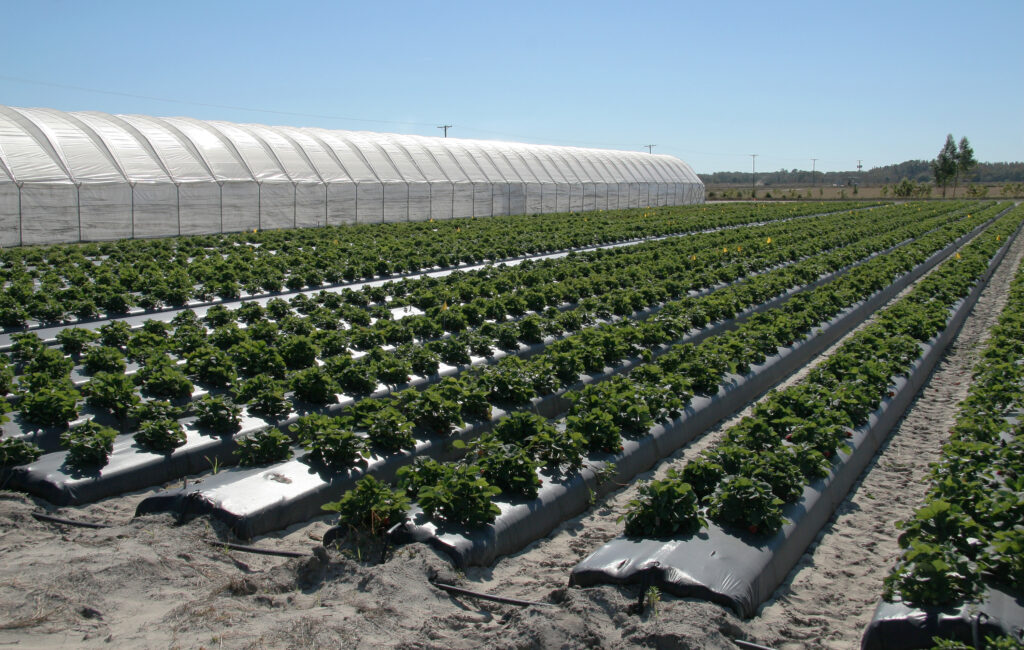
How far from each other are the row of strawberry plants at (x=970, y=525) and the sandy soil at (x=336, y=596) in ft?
1.80

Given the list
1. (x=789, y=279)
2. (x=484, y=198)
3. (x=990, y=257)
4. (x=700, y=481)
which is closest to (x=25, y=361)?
(x=700, y=481)

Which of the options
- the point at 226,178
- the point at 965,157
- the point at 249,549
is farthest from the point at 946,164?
the point at 249,549

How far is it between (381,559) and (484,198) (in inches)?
1281

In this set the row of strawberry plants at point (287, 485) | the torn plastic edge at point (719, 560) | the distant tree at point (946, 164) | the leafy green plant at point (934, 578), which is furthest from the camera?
the distant tree at point (946, 164)

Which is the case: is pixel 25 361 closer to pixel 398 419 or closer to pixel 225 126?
pixel 398 419

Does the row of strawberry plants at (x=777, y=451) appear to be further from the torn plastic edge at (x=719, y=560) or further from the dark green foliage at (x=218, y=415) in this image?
the dark green foliage at (x=218, y=415)

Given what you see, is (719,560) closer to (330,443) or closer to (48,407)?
(330,443)

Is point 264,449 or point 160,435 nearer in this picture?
point 264,449

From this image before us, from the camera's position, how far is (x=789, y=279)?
17.3m

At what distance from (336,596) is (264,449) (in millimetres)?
2149

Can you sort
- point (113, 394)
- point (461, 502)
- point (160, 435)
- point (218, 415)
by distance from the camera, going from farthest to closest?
point (113, 394) → point (218, 415) → point (160, 435) → point (461, 502)

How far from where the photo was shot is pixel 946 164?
309 feet

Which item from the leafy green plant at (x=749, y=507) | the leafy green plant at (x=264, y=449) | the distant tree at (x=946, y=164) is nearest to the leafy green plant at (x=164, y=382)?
the leafy green plant at (x=264, y=449)

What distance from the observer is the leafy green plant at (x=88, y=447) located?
604cm
